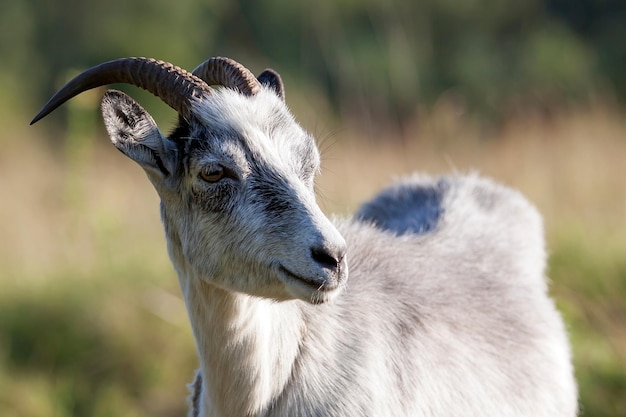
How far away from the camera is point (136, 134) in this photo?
393cm

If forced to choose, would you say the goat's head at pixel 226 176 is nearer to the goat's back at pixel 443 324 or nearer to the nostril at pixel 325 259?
the nostril at pixel 325 259

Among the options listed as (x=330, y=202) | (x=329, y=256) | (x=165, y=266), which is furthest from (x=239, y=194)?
(x=330, y=202)

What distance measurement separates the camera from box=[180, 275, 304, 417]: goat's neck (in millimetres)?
3906

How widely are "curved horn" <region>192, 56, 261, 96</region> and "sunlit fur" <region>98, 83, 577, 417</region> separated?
0.33 ft

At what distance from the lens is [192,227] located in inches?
153

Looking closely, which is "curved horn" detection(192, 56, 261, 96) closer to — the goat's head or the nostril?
the goat's head

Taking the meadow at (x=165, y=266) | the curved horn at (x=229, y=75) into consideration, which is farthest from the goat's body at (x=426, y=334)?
the curved horn at (x=229, y=75)

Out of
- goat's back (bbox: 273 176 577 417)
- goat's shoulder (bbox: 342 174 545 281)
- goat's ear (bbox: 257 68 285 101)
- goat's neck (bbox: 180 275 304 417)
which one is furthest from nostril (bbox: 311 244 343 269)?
goat's ear (bbox: 257 68 285 101)

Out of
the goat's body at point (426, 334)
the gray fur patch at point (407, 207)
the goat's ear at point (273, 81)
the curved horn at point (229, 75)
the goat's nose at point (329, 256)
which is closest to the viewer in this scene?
the goat's nose at point (329, 256)

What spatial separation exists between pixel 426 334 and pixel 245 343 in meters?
0.88

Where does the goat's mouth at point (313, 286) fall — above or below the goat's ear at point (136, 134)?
below

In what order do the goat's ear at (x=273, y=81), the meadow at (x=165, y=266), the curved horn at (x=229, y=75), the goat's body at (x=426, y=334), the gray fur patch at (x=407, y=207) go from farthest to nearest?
the meadow at (x=165, y=266)
the gray fur patch at (x=407, y=207)
the goat's ear at (x=273, y=81)
the curved horn at (x=229, y=75)
the goat's body at (x=426, y=334)

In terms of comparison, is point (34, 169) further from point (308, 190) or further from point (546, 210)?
point (308, 190)

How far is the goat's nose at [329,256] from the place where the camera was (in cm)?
346
